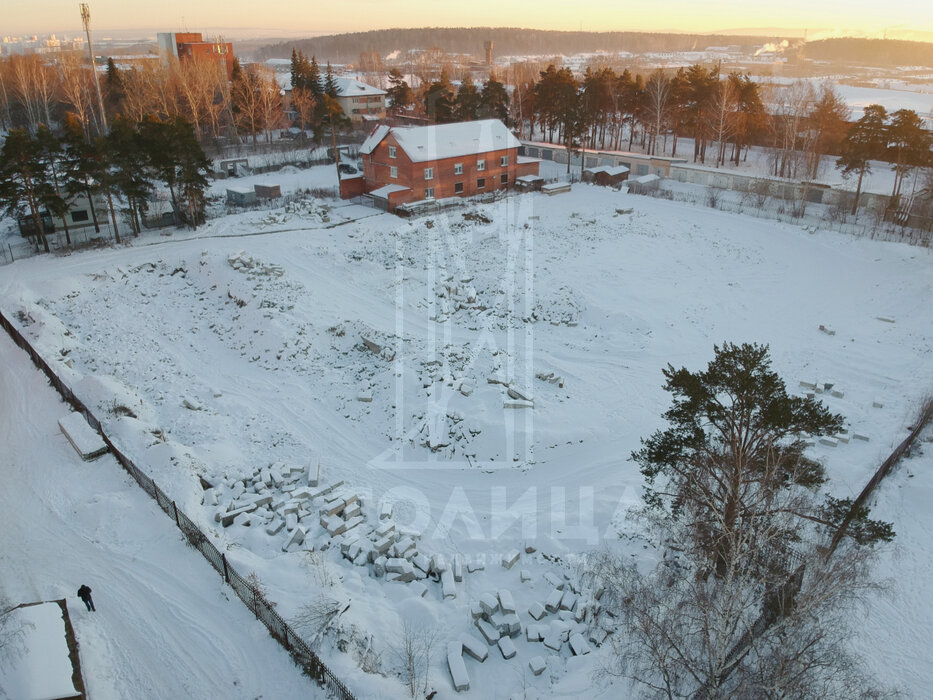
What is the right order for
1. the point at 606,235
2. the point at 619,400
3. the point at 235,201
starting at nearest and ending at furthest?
the point at 619,400
the point at 606,235
the point at 235,201

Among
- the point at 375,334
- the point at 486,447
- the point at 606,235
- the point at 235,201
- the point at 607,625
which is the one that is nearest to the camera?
the point at 607,625

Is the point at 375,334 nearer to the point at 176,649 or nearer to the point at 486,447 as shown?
the point at 486,447

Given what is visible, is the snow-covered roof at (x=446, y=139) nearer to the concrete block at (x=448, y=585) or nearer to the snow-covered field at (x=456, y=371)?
the snow-covered field at (x=456, y=371)

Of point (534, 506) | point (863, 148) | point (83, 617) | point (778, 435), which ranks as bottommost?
point (534, 506)

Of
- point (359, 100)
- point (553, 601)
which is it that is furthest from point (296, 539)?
point (359, 100)

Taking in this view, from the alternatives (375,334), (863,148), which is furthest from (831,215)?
(375,334)

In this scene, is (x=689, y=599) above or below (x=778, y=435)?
below
